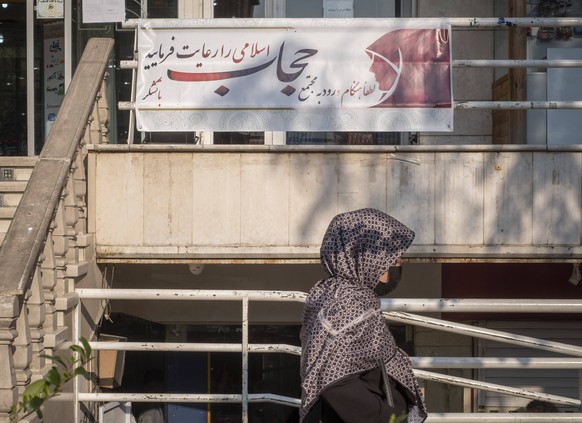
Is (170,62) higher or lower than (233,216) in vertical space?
higher

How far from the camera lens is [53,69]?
9820mm

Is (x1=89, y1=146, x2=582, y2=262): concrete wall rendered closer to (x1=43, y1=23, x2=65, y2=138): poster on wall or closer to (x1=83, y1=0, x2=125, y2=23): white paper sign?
(x1=83, y1=0, x2=125, y2=23): white paper sign

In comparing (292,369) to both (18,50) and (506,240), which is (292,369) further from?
(18,50)

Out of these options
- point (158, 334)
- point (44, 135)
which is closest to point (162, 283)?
point (158, 334)

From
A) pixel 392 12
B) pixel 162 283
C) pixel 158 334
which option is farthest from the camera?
pixel 392 12

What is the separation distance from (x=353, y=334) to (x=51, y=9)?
23.9 ft

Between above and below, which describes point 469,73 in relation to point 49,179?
above

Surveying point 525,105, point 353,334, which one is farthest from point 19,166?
point 353,334

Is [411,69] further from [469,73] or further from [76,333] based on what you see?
[76,333]

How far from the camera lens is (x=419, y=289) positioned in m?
8.09

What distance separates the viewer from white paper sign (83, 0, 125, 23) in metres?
8.16

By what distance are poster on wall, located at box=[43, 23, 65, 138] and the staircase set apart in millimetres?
2239

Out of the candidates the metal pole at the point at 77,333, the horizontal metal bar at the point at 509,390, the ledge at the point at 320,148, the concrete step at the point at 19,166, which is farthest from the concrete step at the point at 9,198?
the horizontal metal bar at the point at 509,390

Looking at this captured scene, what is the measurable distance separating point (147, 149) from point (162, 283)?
6.77 ft
